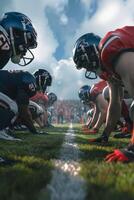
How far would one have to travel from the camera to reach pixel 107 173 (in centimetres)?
239

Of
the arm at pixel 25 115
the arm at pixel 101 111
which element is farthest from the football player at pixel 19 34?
the arm at pixel 101 111

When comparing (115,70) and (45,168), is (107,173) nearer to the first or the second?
(45,168)

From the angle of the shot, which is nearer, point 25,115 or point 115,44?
point 115,44

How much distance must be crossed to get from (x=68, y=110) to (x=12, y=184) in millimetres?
51686

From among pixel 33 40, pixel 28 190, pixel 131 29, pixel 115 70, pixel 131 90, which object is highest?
pixel 33 40

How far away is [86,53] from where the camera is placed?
5832mm

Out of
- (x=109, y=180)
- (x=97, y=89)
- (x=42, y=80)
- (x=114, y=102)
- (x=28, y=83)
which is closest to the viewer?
(x=109, y=180)

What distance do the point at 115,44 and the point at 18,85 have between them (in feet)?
13.9

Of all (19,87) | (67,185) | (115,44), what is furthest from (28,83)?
(67,185)

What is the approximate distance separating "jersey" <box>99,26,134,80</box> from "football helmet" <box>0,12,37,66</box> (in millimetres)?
2067

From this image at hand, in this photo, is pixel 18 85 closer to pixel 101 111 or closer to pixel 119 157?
pixel 101 111

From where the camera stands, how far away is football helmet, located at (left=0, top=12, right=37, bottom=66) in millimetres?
5484

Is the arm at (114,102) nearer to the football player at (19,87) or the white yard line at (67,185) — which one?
the football player at (19,87)

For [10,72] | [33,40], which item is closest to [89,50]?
[33,40]
